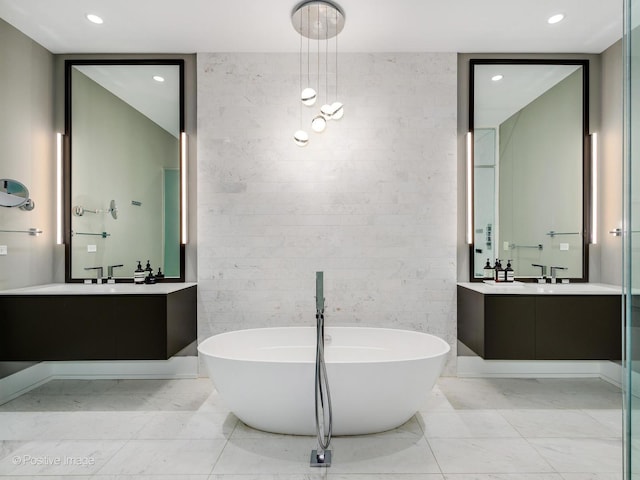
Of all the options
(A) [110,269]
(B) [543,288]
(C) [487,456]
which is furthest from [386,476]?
(A) [110,269]

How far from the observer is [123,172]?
3377 millimetres

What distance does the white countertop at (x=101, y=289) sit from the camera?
2805mm

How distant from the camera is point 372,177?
3.33 m

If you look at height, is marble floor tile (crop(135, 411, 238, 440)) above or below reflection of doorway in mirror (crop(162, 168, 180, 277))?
below

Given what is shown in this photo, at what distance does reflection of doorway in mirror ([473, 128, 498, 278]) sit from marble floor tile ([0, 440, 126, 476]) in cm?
294

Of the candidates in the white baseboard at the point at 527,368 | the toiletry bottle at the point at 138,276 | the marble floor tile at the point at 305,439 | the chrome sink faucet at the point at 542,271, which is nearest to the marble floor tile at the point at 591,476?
the marble floor tile at the point at 305,439

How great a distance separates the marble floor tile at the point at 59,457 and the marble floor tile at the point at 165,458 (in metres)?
0.07

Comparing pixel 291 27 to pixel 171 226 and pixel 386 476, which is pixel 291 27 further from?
pixel 386 476

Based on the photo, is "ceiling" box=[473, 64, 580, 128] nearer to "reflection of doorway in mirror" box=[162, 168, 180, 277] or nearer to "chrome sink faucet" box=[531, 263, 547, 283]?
"chrome sink faucet" box=[531, 263, 547, 283]

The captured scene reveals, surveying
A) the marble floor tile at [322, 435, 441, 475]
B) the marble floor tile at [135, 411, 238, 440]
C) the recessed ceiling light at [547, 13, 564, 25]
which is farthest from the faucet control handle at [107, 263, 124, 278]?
the recessed ceiling light at [547, 13, 564, 25]

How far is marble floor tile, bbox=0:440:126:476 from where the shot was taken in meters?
2.01

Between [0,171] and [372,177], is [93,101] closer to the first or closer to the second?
[0,171]

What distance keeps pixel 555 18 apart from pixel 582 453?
2855 mm

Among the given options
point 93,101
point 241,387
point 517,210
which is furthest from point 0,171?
point 517,210
